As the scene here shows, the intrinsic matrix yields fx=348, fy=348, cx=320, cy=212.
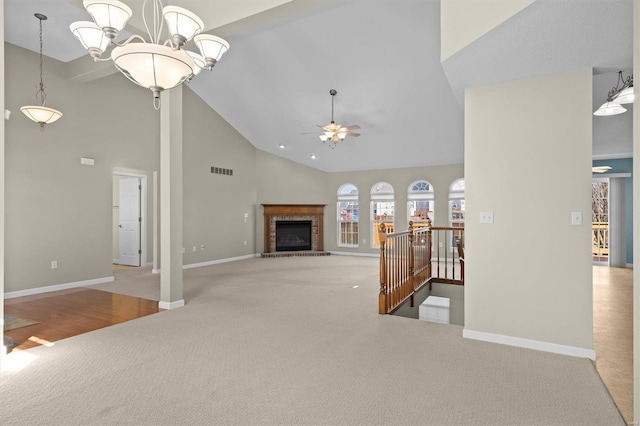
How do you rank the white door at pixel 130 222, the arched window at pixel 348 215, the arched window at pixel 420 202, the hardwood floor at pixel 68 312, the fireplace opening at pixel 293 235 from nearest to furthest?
the hardwood floor at pixel 68 312 < the white door at pixel 130 222 < the arched window at pixel 420 202 < the fireplace opening at pixel 293 235 < the arched window at pixel 348 215

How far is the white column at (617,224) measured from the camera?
25.9ft

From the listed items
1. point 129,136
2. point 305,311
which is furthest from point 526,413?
point 129,136

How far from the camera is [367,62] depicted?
18.1 feet

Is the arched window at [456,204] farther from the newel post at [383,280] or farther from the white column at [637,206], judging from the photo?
the white column at [637,206]

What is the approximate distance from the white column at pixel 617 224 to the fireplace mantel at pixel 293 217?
7027mm

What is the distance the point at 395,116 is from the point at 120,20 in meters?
5.47

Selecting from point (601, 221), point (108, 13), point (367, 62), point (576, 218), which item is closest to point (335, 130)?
point (367, 62)

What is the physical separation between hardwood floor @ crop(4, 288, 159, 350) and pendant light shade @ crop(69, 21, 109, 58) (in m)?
2.73

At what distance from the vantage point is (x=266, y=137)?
8.99m

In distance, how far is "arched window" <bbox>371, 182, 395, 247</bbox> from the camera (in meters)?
9.85

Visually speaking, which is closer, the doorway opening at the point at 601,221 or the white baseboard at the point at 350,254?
the doorway opening at the point at 601,221

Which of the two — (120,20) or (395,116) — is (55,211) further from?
(395,116)

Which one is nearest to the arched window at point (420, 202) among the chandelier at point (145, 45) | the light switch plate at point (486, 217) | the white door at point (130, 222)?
the light switch plate at point (486, 217)

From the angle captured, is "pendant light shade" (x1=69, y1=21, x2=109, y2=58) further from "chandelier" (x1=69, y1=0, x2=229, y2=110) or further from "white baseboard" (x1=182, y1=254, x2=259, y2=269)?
"white baseboard" (x1=182, y1=254, x2=259, y2=269)
